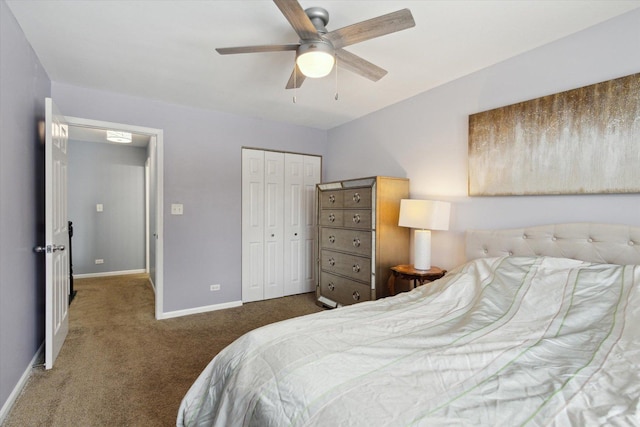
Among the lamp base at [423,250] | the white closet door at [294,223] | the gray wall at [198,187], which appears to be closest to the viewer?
the lamp base at [423,250]

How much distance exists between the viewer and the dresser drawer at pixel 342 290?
3.01 meters

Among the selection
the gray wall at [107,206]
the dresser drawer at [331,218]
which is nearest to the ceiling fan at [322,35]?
the dresser drawer at [331,218]

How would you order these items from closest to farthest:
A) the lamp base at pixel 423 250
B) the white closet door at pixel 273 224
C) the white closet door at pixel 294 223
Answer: the lamp base at pixel 423 250
the white closet door at pixel 273 224
the white closet door at pixel 294 223

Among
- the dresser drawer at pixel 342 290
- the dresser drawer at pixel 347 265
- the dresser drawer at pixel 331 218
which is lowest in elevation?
the dresser drawer at pixel 342 290

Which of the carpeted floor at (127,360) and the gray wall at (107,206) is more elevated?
the gray wall at (107,206)

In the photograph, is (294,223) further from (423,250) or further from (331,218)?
(423,250)

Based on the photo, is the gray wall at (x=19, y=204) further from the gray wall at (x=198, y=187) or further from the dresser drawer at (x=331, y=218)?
the dresser drawer at (x=331, y=218)

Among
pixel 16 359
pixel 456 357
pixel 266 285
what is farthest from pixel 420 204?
pixel 16 359

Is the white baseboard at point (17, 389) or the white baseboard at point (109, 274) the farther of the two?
the white baseboard at point (109, 274)

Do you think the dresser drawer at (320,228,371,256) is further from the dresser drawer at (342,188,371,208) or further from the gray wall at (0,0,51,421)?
the gray wall at (0,0,51,421)

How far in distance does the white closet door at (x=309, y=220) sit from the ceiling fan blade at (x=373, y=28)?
263cm

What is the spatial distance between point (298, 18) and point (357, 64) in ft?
1.92

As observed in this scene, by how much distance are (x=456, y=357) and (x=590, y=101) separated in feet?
5.98

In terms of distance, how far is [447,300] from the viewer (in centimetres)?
178
